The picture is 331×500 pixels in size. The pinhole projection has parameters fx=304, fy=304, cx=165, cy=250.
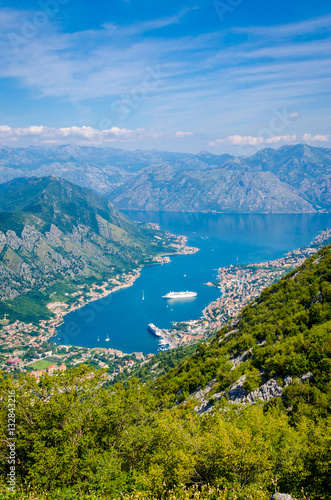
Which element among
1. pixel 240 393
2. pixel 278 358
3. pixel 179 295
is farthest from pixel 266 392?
pixel 179 295

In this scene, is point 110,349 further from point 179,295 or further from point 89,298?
point 89,298

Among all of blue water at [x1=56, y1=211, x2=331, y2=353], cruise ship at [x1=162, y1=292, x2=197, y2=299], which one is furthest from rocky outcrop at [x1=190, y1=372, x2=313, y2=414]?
cruise ship at [x1=162, y1=292, x2=197, y2=299]

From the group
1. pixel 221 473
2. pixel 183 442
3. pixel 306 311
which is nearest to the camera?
pixel 221 473

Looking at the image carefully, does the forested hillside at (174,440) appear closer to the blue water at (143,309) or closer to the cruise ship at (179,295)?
the blue water at (143,309)

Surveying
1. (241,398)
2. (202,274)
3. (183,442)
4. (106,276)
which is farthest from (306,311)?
(106,276)

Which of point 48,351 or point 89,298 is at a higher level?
point 89,298

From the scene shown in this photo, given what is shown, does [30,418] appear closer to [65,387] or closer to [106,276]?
[65,387]
